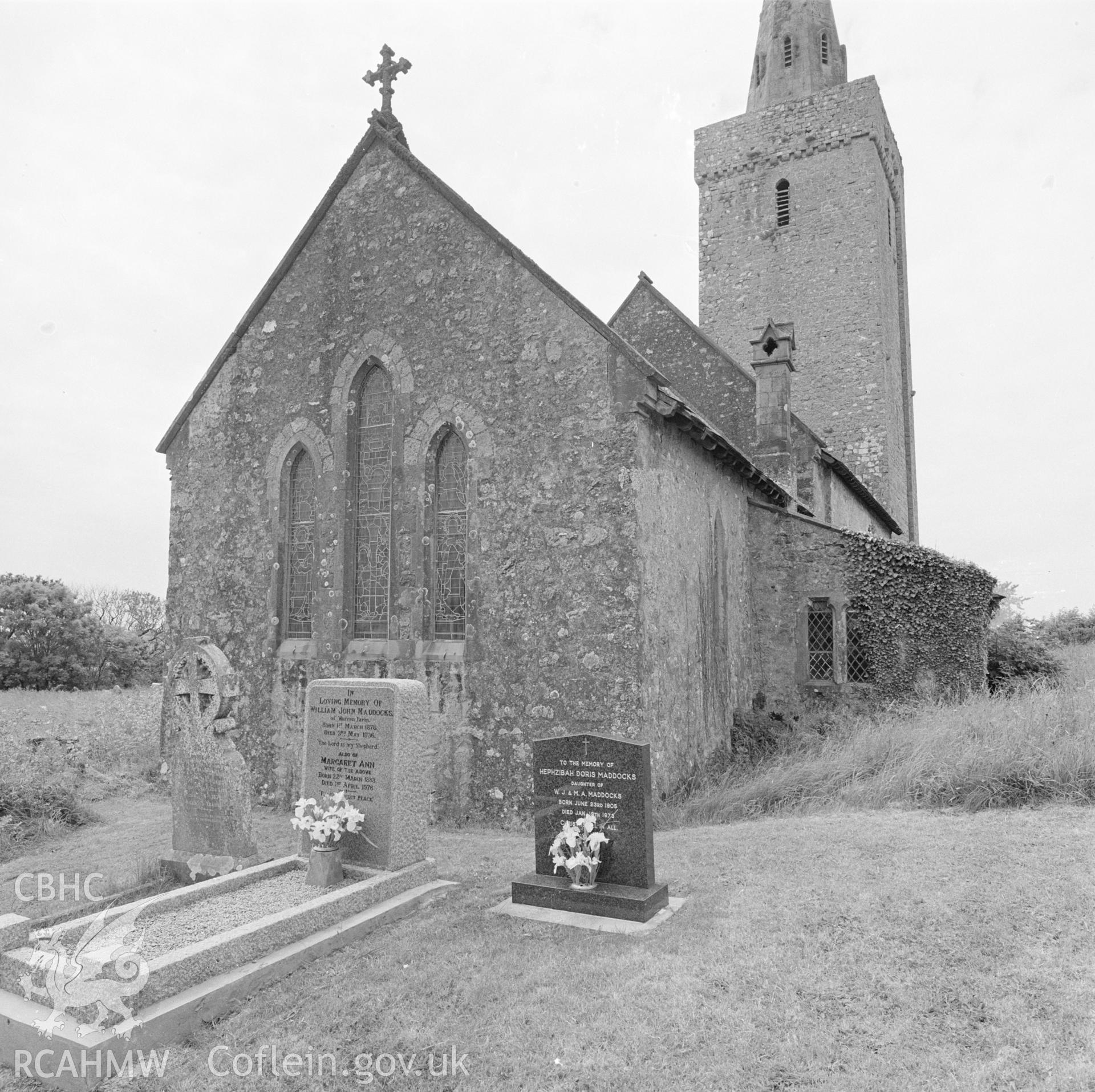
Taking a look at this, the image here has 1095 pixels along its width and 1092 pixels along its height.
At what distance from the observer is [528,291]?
11.5 metres

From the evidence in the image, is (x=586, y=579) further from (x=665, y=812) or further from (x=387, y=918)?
(x=387, y=918)

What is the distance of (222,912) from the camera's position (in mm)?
6883

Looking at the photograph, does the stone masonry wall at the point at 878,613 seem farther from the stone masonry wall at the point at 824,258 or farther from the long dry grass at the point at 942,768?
the stone masonry wall at the point at 824,258

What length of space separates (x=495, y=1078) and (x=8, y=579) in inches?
1258

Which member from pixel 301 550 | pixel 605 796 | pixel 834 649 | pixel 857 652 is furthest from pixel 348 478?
pixel 857 652

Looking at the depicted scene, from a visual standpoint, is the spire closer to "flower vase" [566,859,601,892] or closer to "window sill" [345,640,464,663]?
"window sill" [345,640,464,663]

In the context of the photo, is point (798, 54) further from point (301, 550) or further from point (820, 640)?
point (301, 550)

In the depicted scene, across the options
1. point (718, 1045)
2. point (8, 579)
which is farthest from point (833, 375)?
point (8, 579)

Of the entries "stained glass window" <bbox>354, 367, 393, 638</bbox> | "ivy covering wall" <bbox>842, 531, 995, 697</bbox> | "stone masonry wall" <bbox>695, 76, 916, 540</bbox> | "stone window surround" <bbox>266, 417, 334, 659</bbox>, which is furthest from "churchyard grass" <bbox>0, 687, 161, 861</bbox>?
"stone masonry wall" <bbox>695, 76, 916, 540</bbox>

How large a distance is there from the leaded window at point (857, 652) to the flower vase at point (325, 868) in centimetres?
1058

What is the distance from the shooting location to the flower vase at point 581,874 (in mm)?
6973

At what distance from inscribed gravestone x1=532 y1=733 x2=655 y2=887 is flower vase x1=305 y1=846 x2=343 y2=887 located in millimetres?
1792

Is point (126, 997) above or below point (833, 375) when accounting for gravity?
below

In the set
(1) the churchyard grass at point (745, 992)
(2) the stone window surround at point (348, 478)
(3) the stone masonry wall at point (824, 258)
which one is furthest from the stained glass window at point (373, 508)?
(3) the stone masonry wall at point (824, 258)
